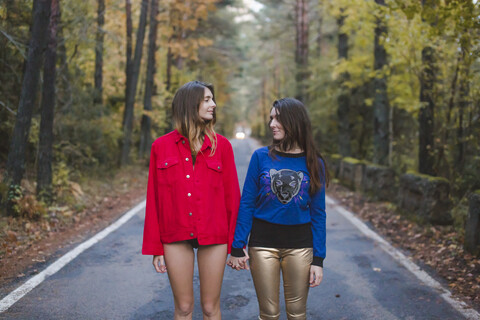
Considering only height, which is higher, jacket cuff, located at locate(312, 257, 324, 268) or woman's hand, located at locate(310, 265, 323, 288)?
jacket cuff, located at locate(312, 257, 324, 268)

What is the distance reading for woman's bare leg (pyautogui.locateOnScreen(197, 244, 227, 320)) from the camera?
333 cm

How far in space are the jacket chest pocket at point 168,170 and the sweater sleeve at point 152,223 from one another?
2.5 inches

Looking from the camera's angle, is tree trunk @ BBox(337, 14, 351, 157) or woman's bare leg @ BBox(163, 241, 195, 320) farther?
tree trunk @ BBox(337, 14, 351, 157)

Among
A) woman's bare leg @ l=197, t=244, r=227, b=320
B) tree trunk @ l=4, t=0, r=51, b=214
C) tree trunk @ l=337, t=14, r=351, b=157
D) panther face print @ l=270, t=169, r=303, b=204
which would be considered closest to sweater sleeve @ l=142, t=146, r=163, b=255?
woman's bare leg @ l=197, t=244, r=227, b=320

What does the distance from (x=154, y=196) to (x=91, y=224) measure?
6945 mm

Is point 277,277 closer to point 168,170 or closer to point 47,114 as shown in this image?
point 168,170

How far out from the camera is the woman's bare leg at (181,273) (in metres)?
3.29

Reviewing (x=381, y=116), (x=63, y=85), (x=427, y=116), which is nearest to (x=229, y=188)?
(x=427, y=116)

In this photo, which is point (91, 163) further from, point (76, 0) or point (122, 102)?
point (122, 102)

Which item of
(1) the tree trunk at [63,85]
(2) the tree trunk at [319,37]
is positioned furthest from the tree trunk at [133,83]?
(2) the tree trunk at [319,37]

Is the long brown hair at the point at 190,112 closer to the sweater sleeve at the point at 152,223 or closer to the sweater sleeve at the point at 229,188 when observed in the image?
the sweater sleeve at the point at 229,188

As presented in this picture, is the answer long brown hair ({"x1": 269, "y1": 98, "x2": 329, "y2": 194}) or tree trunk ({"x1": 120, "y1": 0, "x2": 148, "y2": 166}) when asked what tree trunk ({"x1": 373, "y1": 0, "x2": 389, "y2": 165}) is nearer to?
tree trunk ({"x1": 120, "y1": 0, "x2": 148, "y2": 166})

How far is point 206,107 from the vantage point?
329 centimetres

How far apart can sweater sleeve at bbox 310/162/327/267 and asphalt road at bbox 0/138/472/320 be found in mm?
1768
